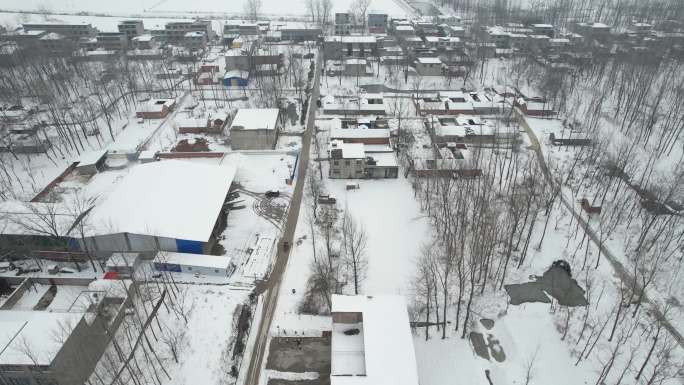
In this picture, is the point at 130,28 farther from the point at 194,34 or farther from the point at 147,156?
the point at 147,156

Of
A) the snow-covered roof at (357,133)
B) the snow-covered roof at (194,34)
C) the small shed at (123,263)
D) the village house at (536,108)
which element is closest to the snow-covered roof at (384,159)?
the snow-covered roof at (357,133)

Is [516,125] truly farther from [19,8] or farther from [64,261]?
[19,8]

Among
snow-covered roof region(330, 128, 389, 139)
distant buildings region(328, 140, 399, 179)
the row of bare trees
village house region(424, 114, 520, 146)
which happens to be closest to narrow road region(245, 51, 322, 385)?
the row of bare trees

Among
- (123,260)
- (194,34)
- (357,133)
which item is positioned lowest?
(123,260)

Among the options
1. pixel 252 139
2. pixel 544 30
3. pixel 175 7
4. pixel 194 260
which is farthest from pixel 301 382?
pixel 175 7

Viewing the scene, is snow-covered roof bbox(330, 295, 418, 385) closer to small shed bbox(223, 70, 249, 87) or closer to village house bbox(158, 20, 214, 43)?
small shed bbox(223, 70, 249, 87)

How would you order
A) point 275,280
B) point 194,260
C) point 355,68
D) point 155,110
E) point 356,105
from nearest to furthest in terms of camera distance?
point 275,280, point 194,260, point 155,110, point 356,105, point 355,68

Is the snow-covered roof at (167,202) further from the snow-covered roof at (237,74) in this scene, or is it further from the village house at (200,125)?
the snow-covered roof at (237,74)

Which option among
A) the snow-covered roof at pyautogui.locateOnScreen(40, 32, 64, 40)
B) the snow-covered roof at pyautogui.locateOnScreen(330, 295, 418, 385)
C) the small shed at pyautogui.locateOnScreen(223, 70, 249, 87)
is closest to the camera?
the snow-covered roof at pyautogui.locateOnScreen(330, 295, 418, 385)
